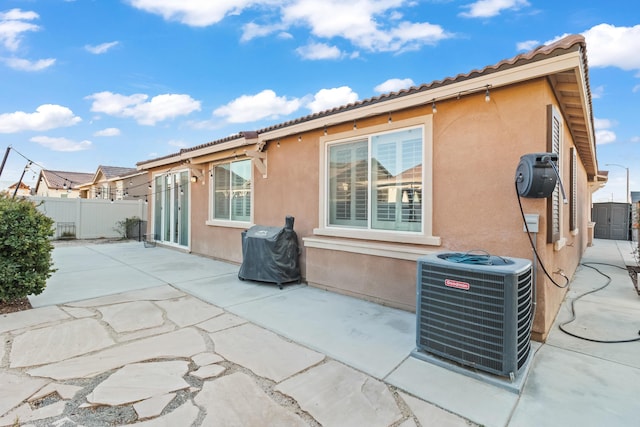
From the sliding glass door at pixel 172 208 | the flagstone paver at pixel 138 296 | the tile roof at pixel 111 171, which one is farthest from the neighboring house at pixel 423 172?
the tile roof at pixel 111 171

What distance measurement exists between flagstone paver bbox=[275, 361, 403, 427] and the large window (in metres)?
2.48

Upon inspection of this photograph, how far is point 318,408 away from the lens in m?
2.28

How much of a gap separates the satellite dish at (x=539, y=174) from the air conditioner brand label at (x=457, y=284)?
4.36 feet

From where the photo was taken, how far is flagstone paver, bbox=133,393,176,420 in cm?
219

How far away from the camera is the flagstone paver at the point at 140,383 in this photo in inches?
93.5

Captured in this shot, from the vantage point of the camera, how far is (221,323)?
3961mm

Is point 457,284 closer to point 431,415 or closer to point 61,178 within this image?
point 431,415

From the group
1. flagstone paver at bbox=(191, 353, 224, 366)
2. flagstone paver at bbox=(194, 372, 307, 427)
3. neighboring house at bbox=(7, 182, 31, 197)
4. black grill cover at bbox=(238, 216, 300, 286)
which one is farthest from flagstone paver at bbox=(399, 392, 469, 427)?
neighboring house at bbox=(7, 182, 31, 197)

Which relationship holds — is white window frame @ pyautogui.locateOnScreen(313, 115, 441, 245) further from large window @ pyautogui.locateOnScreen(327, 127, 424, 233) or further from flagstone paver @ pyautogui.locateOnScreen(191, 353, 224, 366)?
flagstone paver @ pyautogui.locateOnScreen(191, 353, 224, 366)

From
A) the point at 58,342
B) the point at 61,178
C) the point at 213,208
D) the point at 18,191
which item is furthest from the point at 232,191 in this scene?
the point at 61,178

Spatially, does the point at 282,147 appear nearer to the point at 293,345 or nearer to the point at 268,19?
the point at 293,345

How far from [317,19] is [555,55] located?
24.3 ft

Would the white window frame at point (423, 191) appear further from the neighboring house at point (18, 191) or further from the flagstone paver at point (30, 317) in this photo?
the neighboring house at point (18, 191)

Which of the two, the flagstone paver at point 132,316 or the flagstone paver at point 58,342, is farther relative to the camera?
the flagstone paver at point 132,316
